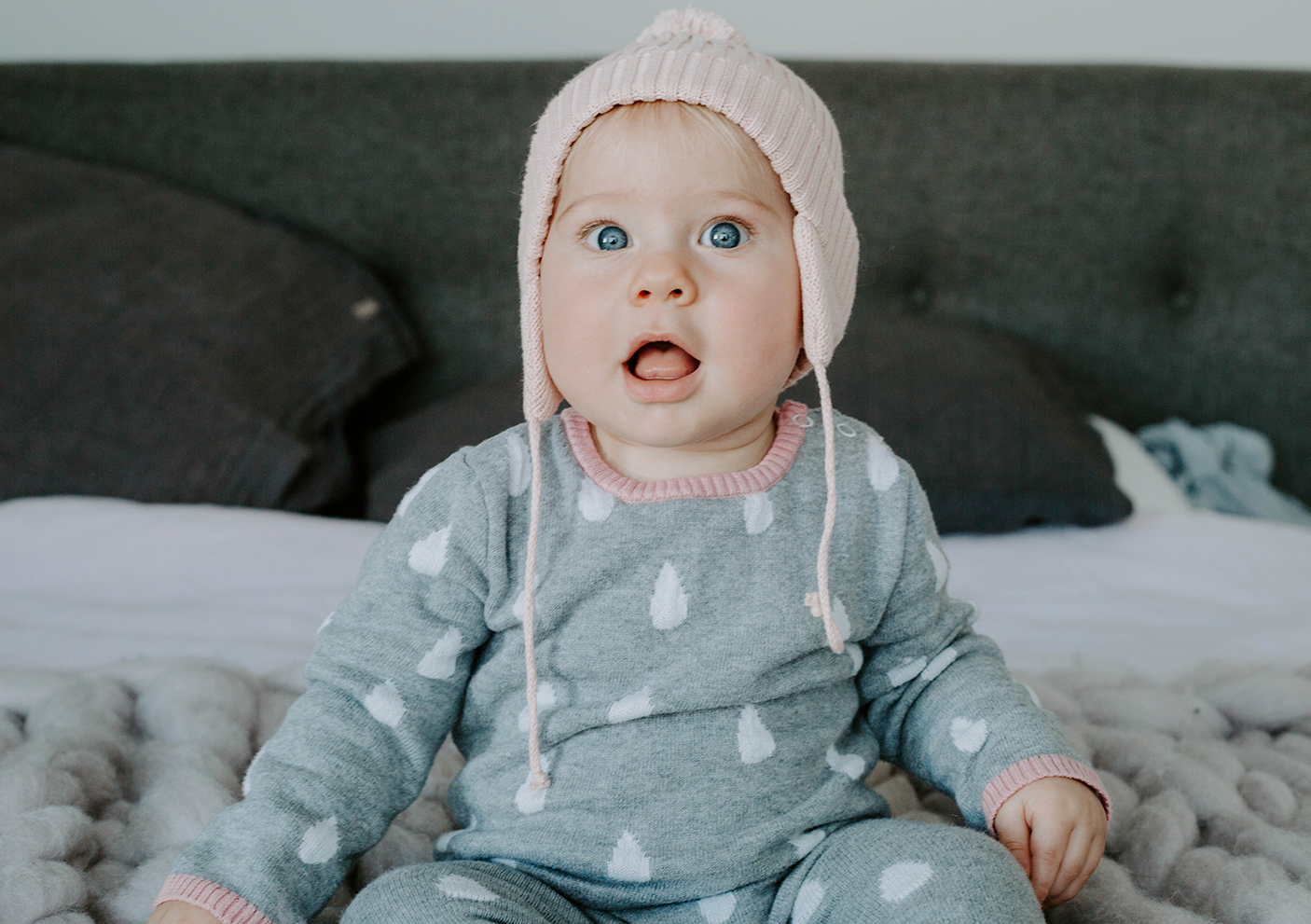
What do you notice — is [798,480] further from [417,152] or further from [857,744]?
[417,152]

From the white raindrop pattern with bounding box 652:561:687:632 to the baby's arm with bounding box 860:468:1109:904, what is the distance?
0.16 metres

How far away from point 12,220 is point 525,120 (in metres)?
0.74

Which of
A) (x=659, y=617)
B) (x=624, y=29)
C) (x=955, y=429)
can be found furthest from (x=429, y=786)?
(x=624, y=29)

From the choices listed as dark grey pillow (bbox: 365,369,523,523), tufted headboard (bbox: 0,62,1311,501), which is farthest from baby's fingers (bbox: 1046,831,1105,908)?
tufted headboard (bbox: 0,62,1311,501)

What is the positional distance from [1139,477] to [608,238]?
1030mm

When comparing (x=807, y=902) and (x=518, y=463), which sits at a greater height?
(x=518, y=463)

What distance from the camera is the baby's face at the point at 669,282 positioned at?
2.10 ft

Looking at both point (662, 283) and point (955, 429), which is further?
point (955, 429)

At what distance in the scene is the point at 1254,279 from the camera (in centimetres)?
167

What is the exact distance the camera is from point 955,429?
1276 millimetres

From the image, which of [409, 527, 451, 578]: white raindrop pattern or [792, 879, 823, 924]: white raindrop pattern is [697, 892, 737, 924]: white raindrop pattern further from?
[409, 527, 451, 578]: white raindrop pattern

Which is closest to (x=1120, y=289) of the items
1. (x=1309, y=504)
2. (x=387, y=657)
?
(x=1309, y=504)

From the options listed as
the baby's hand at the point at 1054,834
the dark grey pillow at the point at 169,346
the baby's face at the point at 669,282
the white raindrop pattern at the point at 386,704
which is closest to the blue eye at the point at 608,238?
the baby's face at the point at 669,282

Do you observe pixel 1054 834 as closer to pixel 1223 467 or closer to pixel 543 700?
pixel 543 700
